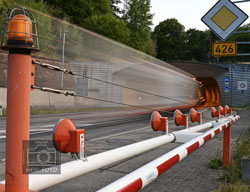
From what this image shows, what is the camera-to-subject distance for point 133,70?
16.0m

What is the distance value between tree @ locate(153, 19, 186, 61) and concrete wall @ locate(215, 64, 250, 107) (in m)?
55.6

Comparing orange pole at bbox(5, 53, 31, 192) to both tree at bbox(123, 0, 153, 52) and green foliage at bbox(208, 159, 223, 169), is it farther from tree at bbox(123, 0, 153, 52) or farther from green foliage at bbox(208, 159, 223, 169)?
tree at bbox(123, 0, 153, 52)

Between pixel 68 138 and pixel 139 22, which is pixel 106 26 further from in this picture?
pixel 68 138

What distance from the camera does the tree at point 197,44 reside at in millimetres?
98312

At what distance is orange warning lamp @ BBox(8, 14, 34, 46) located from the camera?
149cm

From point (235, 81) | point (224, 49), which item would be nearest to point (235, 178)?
point (224, 49)

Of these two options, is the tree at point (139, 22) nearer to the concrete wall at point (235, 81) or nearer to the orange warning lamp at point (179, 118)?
the concrete wall at point (235, 81)

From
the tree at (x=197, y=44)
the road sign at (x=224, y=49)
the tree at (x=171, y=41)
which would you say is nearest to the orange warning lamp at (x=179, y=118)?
the road sign at (x=224, y=49)

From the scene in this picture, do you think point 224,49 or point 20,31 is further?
point 224,49

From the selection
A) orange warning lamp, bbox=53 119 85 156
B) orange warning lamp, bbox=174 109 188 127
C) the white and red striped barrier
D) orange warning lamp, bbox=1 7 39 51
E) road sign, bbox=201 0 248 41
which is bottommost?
the white and red striped barrier

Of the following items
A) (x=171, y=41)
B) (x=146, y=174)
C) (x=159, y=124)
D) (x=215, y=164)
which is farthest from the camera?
(x=171, y=41)

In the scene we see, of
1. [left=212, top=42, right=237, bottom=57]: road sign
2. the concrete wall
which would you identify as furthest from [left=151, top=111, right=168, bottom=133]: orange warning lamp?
the concrete wall

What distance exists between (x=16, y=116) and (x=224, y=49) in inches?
283

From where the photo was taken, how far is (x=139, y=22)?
7125cm
